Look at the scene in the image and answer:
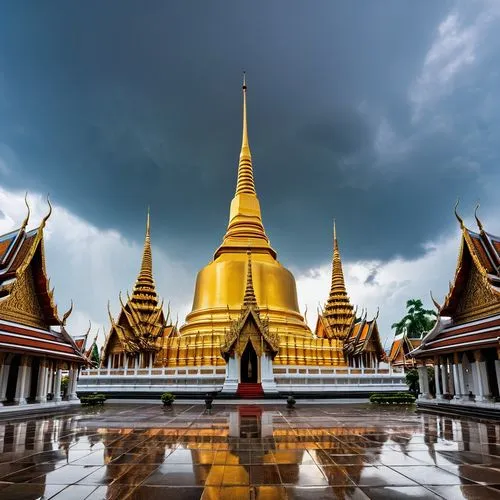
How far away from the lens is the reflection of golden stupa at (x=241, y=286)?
1032 inches

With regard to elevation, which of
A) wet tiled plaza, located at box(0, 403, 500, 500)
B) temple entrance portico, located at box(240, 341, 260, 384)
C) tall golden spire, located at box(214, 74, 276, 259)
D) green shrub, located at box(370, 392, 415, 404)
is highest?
tall golden spire, located at box(214, 74, 276, 259)

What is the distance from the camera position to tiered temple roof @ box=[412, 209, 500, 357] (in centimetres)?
1397

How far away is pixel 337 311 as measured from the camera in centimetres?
2892

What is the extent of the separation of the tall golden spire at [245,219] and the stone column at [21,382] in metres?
16.8

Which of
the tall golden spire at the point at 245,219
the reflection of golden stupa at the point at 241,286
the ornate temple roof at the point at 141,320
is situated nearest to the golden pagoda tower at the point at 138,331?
the ornate temple roof at the point at 141,320

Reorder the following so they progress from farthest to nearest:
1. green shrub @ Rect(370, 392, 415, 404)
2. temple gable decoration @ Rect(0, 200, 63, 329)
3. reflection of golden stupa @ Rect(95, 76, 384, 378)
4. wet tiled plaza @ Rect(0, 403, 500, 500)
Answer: reflection of golden stupa @ Rect(95, 76, 384, 378) < green shrub @ Rect(370, 392, 415, 404) < temple gable decoration @ Rect(0, 200, 63, 329) < wet tiled plaza @ Rect(0, 403, 500, 500)

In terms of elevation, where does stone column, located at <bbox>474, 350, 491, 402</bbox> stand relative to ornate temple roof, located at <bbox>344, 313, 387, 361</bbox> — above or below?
below

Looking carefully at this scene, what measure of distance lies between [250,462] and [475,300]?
40.1ft

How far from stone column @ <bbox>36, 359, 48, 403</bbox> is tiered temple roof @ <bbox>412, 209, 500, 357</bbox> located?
517 inches

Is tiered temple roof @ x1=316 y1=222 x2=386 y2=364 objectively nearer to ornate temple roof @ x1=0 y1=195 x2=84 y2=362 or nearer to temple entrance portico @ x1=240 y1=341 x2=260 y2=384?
temple entrance portico @ x1=240 y1=341 x2=260 y2=384

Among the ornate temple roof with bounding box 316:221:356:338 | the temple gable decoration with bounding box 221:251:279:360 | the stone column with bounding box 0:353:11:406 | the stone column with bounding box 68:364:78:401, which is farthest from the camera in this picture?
the ornate temple roof with bounding box 316:221:356:338

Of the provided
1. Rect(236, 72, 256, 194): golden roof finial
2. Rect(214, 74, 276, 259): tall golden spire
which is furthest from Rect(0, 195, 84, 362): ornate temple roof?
Rect(236, 72, 256, 194): golden roof finial

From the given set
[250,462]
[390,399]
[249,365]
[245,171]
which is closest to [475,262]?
[390,399]

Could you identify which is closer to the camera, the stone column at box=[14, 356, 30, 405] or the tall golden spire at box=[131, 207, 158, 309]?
the stone column at box=[14, 356, 30, 405]
